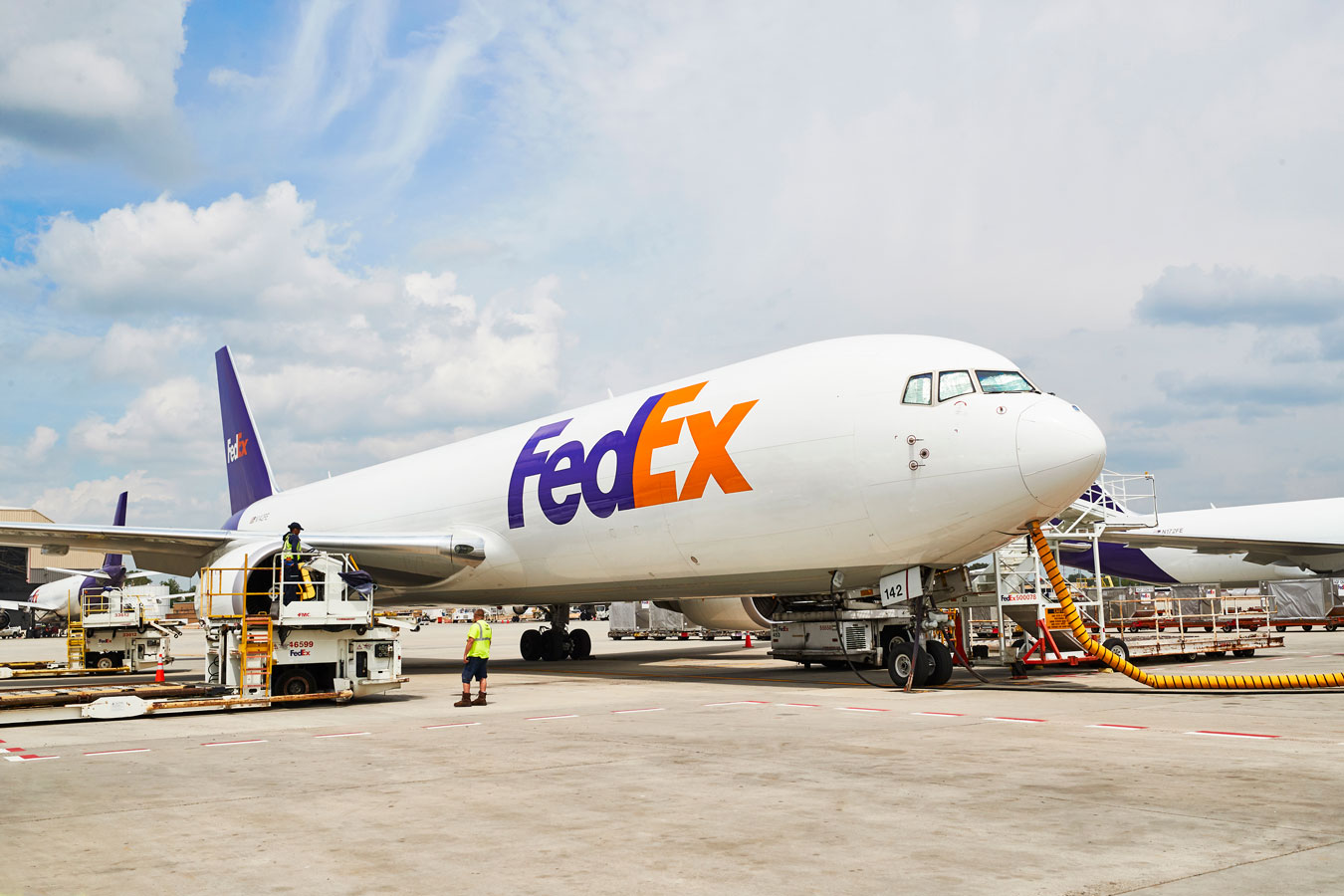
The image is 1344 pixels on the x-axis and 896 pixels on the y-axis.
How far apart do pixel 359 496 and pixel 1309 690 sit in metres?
19.3

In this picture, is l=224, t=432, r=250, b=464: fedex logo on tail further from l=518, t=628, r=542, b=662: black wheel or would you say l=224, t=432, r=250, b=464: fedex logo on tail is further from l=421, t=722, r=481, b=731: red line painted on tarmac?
l=421, t=722, r=481, b=731: red line painted on tarmac

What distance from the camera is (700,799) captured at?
663cm

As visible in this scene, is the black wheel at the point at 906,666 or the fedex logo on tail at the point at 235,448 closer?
the black wheel at the point at 906,666

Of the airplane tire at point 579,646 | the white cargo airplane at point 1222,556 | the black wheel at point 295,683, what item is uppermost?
the white cargo airplane at point 1222,556

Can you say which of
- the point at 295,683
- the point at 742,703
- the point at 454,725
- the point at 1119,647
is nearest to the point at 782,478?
the point at 742,703

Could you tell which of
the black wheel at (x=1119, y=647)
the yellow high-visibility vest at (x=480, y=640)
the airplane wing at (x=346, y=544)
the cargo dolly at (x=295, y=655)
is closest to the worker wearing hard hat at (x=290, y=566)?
the cargo dolly at (x=295, y=655)

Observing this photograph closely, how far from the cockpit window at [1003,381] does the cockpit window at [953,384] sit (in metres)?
0.15

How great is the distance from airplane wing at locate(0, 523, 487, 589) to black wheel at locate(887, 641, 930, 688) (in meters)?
8.75

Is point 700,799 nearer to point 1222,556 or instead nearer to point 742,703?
point 742,703

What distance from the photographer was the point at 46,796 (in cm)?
701

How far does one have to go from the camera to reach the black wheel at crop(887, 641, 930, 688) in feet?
46.8

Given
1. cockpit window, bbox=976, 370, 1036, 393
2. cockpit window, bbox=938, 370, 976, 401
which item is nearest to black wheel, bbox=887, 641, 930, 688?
cockpit window, bbox=938, 370, 976, 401

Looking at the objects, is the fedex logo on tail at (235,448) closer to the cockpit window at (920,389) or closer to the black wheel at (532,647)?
the black wheel at (532,647)

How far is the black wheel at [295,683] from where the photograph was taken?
14.0m
